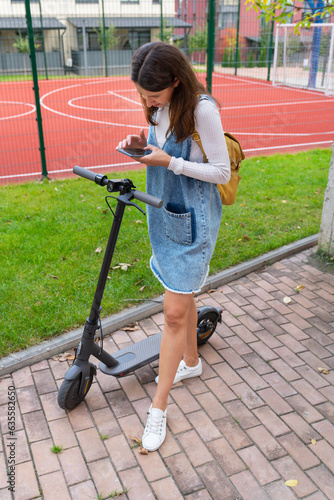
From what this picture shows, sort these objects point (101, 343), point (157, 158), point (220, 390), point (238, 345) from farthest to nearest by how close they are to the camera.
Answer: point (238, 345) → point (220, 390) → point (101, 343) → point (157, 158)

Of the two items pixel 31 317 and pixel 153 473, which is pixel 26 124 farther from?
pixel 153 473

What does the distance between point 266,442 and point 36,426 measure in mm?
1323

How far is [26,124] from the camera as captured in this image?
1323 cm

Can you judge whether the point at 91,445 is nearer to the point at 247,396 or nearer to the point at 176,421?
the point at 176,421

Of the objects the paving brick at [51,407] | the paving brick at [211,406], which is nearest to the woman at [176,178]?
the paving brick at [211,406]

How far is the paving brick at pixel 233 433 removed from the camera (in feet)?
8.73

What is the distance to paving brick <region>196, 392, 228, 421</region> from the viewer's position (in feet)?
9.41

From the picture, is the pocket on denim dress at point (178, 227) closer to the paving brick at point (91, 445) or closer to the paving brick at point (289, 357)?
the paving brick at point (91, 445)

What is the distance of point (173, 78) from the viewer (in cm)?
218

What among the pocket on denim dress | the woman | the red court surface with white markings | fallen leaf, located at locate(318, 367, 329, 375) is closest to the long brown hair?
the woman

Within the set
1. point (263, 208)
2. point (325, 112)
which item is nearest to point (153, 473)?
point (263, 208)

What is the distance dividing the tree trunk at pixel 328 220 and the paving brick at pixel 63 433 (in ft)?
9.99

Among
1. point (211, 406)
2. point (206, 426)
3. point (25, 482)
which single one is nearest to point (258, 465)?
point (206, 426)

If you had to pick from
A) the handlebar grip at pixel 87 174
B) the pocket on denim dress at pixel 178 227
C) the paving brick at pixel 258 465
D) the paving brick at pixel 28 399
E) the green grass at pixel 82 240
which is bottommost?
the paving brick at pixel 258 465
